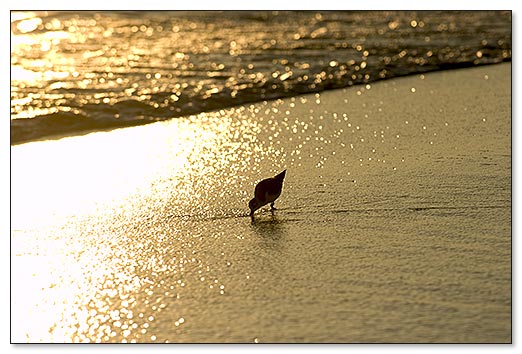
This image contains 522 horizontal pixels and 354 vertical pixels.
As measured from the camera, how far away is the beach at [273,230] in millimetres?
3695

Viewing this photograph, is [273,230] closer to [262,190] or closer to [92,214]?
[262,190]

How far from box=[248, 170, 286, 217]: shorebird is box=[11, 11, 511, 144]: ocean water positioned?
1768 millimetres

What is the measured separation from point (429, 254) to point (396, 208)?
55 centimetres

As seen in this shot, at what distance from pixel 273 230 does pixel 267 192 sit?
0.18 meters

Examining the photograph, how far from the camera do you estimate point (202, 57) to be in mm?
7895

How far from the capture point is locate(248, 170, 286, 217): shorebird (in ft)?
14.9

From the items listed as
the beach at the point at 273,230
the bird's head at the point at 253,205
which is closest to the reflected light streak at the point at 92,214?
the beach at the point at 273,230

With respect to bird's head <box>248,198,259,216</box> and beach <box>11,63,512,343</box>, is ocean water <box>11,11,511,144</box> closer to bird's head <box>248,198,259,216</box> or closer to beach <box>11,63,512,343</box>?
beach <box>11,63,512,343</box>

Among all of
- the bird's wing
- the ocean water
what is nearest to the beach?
the bird's wing
